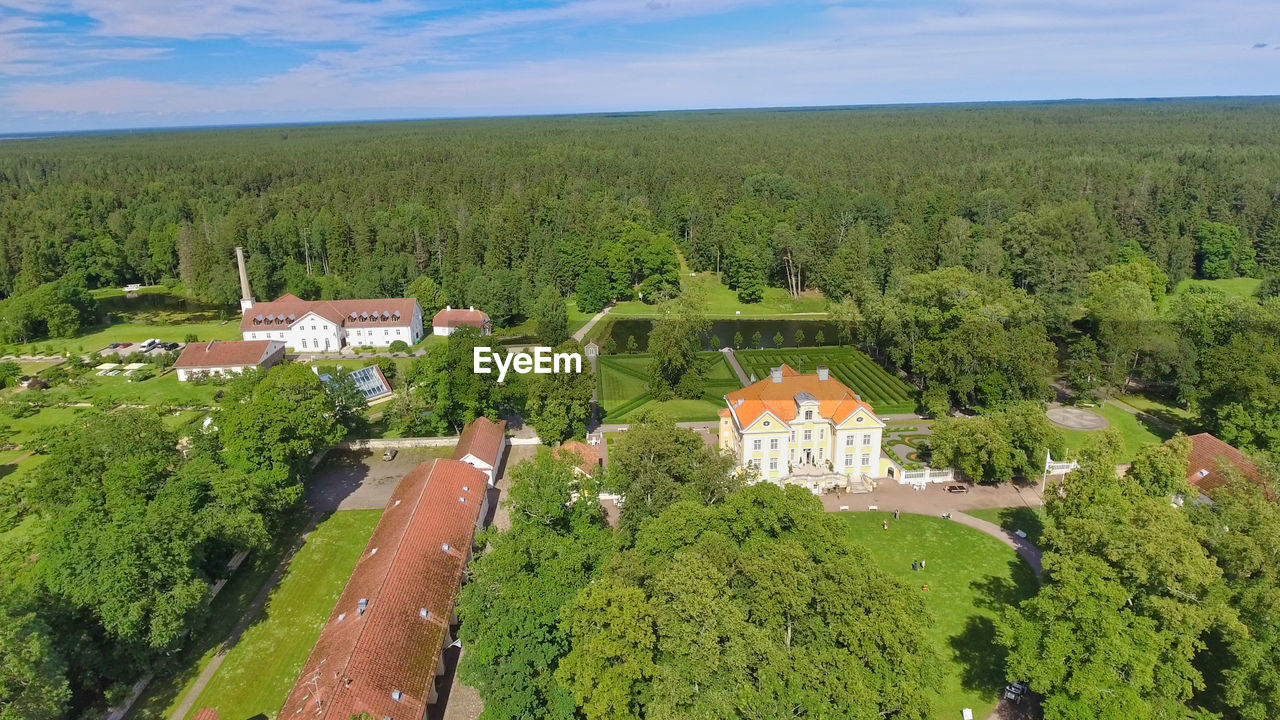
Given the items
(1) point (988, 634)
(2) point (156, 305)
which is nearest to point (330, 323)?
(2) point (156, 305)

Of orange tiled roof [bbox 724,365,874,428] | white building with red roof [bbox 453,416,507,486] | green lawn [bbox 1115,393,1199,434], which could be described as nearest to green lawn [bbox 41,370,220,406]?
white building with red roof [bbox 453,416,507,486]

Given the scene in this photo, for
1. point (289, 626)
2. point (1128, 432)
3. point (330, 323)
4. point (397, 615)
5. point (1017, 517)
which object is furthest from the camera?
point (330, 323)

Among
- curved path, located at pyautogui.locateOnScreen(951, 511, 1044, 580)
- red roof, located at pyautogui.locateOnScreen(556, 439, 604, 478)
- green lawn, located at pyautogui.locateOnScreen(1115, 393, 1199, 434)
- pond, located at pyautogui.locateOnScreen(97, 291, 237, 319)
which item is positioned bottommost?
curved path, located at pyautogui.locateOnScreen(951, 511, 1044, 580)

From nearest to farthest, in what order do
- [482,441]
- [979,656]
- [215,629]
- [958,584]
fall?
[979,656] < [215,629] < [958,584] < [482,441]

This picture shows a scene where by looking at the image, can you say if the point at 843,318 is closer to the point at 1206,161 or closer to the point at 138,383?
the point at 138,383

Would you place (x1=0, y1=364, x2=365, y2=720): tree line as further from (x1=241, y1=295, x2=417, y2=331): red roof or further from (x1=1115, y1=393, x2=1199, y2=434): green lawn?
(x1=1115, y1=393, x2=1199, y2=434): green lawn

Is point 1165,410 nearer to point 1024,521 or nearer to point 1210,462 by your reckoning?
point 1210,462

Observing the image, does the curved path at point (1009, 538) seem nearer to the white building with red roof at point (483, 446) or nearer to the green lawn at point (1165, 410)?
the green lawn at point (1165, 410)
